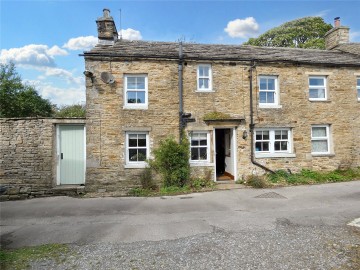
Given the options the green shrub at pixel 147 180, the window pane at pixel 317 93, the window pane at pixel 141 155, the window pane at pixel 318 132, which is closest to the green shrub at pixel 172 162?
the green shrub at pixel 147 180

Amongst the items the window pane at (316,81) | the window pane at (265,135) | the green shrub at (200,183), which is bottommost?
the green shrub at (200,183)

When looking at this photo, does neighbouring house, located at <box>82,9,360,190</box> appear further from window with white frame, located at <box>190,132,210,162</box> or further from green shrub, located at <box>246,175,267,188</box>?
green shrub, located at <box>246,175,267,188</box>

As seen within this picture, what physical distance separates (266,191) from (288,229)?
4.40m

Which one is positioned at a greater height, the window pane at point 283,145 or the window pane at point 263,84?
the window pane at point 263,84

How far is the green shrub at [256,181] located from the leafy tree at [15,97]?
69.2ft

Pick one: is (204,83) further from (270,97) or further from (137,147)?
(137,147)

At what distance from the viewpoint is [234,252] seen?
15.9 ft

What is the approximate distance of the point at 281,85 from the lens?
12555mm

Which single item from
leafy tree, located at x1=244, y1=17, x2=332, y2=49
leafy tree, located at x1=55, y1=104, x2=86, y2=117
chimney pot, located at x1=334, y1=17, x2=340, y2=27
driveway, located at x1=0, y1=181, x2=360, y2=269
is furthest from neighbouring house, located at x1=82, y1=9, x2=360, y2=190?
leafy tree, located at x1=244, y1=17, x2=332, y2=49

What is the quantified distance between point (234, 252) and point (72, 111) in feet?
78.7

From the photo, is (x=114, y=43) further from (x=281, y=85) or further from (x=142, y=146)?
(x=281, y=85)

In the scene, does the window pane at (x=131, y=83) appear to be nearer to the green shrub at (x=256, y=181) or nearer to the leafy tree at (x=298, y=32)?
the green shrub at (x=256, y=181)

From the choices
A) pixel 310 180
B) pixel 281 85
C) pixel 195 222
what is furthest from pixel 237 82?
pixel 195 222

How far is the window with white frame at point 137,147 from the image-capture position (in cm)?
1133
